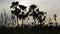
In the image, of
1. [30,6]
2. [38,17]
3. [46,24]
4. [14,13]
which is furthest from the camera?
[46,24]

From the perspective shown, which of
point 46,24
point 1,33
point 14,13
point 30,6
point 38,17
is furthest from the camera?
point 46,24

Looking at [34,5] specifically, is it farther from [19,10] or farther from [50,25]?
[50,25]

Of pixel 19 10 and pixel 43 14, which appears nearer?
pixel 19 10

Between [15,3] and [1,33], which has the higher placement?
[15,3]

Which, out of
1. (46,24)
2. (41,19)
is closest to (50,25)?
(46,24)

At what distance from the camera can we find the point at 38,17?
217 ft

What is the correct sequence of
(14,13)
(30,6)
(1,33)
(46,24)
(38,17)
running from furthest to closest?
(46,24) → (38,17) → (30,6) → (14,13) → (1,33)

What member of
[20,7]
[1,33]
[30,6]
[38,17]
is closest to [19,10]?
[20,7]

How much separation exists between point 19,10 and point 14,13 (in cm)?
174

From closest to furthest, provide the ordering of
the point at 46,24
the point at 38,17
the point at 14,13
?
the point at 14,13, the point at 38,17, the point at 46,24

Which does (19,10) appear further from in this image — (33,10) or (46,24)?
(46,24)

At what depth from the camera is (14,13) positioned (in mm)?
51750

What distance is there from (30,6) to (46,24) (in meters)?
→ 20.2

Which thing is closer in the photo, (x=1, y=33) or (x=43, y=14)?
(x=1, y=33)
